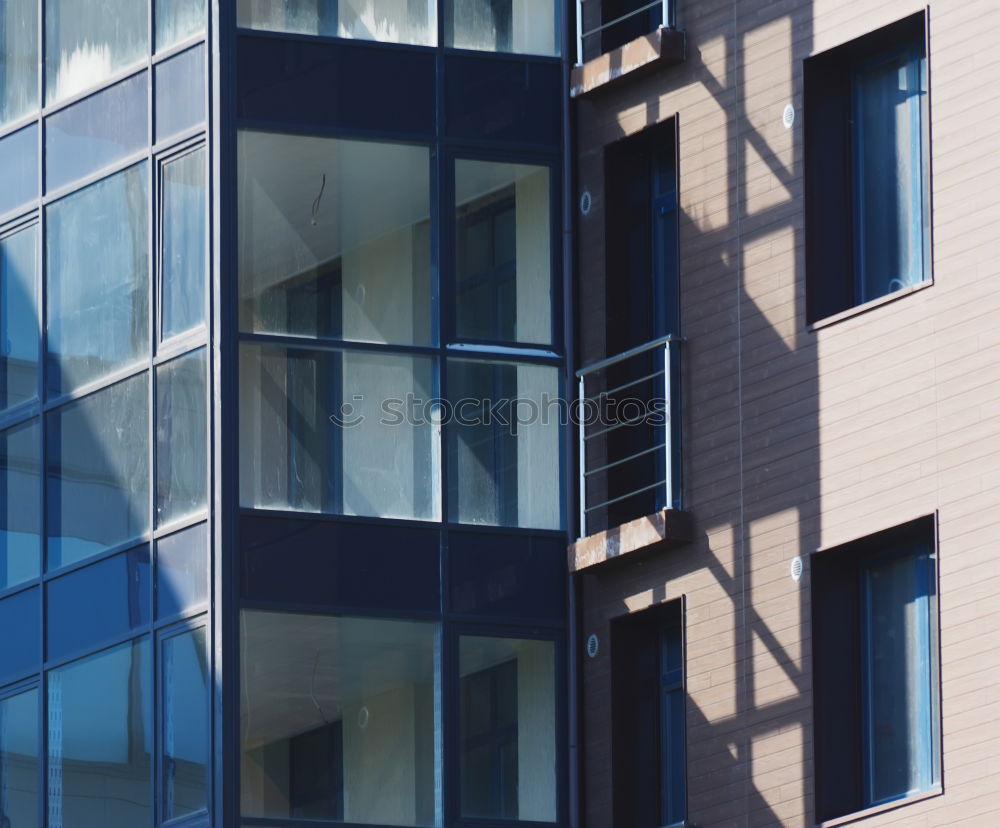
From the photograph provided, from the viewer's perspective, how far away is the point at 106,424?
2025 cm

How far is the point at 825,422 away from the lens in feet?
60.5

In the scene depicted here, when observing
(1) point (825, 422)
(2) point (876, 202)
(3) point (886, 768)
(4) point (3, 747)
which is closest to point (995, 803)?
(3) point (886, 768)

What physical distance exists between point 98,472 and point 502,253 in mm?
3385

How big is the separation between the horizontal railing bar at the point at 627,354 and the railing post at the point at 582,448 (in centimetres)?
15

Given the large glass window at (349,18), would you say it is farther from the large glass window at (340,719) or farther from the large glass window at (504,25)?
the large glass window at (340,719)

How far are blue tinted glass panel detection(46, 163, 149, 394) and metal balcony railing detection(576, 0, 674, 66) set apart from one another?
3.50 meters

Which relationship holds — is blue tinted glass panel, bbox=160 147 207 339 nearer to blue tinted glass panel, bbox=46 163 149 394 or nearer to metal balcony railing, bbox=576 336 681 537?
blue tinted glass panel, bbox=46 163 149 394

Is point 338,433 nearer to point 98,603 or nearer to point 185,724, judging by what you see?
point 98,603

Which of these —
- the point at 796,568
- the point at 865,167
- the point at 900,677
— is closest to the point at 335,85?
the point at 865,167

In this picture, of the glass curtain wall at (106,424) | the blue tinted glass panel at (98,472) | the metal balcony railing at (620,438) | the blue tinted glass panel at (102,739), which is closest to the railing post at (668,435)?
the metal balcony railing at (620,438)

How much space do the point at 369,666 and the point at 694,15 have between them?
531 centimetres

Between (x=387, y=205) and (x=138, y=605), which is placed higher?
(x=387, y=205)

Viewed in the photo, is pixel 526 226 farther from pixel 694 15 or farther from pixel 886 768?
pixel 886 768

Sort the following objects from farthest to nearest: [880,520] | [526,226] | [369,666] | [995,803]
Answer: [526,226] → [369,666] → [880,520] → [995,803]
